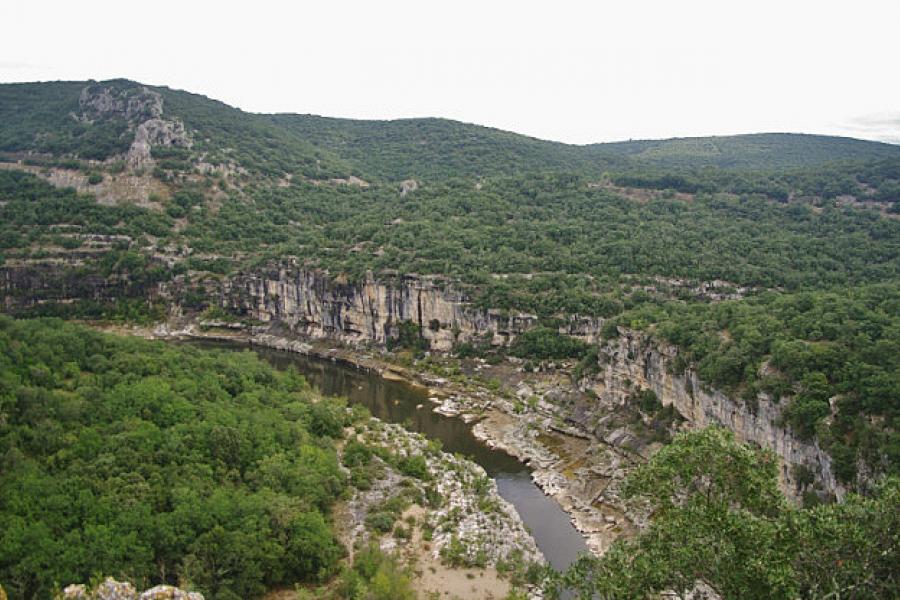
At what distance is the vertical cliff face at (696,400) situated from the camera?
105ft

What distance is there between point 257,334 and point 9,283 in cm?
2809

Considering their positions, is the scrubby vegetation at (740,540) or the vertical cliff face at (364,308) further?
the vertical cliff face at (364,308)

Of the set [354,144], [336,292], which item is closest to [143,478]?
[336,292]

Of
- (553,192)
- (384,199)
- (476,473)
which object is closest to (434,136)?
(384,199)

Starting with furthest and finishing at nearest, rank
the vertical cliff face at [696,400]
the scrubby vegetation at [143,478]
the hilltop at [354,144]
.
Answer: the hilltop at [354,144], the vertical cliff face at [696,400], the scrubby vegetation at [143,478]

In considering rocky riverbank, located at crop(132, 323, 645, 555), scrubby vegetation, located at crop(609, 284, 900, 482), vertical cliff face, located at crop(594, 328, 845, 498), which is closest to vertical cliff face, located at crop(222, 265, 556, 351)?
rocky riverbank, located at crop(132, 323, 645, 555)

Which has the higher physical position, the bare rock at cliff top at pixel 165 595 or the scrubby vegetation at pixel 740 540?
the scrubby vegetation at pixel 740 540

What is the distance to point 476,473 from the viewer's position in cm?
3997

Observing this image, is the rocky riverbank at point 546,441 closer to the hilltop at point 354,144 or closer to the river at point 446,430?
the river at point 446,430

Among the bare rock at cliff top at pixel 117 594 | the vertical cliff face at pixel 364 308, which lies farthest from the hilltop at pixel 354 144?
the bare rock at cliff top at pixel 117 594

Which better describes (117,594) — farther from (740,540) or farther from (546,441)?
(546,441)

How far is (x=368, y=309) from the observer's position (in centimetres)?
7344

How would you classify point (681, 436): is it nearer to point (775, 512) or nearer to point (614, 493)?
point (775, 512)

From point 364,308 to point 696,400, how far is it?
4079 cm
